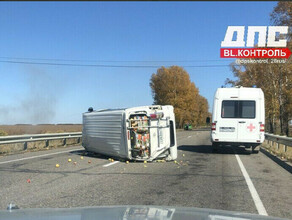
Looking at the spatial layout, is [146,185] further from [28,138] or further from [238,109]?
[28,138]

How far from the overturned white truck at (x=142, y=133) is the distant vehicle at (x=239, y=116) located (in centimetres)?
364

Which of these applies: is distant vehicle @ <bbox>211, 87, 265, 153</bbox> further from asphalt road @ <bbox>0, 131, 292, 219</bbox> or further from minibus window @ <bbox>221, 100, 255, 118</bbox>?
asphalt road @ <bbox>0, 131, 292, 219</bbox>

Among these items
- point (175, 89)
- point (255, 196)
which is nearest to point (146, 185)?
point (255, 196)

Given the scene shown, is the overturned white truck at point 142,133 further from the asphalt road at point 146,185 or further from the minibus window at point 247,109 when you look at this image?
the minibus window at point 247,109

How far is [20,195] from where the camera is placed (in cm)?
680

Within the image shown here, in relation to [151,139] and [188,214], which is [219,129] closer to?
[151,139]

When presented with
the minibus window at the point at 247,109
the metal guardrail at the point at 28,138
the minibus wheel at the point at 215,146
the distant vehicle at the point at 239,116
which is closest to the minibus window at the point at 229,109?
the distant vehicle at the point at 239,116

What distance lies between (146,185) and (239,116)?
8.36 meters

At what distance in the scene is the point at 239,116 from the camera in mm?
14992

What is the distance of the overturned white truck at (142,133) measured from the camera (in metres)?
11.8

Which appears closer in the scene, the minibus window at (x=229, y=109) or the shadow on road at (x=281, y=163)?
the shadow on road at (x=281, y=163)

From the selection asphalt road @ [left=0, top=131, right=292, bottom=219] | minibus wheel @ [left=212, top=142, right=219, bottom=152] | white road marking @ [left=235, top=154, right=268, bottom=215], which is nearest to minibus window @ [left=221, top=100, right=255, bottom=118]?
minibus wheel @ [left=212, top=142, right=219, bottom=152]

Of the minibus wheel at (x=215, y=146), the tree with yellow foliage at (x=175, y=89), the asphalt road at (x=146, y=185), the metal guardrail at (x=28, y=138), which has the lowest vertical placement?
the asphalt road at (x=146, y=185)

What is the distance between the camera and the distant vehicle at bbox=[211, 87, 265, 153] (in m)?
14.8
